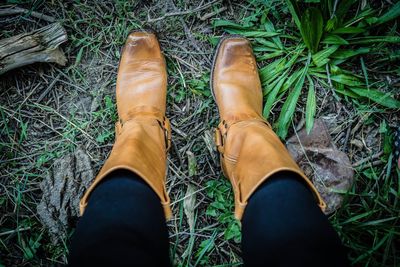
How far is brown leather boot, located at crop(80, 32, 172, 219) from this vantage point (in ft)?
3.72

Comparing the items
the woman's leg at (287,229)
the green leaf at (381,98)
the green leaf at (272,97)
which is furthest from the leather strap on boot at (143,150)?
the green leaf at (381,98)

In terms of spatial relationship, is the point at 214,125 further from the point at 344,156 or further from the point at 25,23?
the point at 25,23

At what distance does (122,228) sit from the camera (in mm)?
915

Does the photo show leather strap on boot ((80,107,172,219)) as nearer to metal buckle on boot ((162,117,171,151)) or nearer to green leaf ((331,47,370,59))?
metal buckle on boot ((162,117,171,151))

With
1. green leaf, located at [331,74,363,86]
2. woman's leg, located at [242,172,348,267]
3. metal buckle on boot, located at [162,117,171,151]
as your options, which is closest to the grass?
green leaf, located at [331,74,363,86]

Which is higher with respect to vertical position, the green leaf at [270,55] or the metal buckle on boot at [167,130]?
the green leaf at [270,55]

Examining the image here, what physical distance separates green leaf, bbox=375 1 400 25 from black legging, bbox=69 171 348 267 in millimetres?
993

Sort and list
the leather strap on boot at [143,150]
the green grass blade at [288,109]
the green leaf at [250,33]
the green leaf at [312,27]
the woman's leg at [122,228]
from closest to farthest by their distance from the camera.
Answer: the woman's leg at [122,228]
the leather strap on boot at [143,150]
the green leaf at [312,27]
the green grass blade at [288,109]
the green leaf at [250,33]

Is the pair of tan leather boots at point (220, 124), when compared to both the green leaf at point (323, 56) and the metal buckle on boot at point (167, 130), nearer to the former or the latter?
the metal buckle on boot at point (167, 130)

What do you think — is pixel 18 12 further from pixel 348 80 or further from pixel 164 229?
pixel 348 80

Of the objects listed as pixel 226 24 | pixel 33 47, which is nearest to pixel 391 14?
pixel 226 24

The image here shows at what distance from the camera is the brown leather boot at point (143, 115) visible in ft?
3.72

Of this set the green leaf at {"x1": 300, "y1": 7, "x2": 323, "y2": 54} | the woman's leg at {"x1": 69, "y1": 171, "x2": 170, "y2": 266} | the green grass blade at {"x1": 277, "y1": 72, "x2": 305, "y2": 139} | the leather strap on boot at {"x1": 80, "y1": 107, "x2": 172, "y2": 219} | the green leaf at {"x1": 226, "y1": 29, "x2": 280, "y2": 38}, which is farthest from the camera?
the green leaf at {"x1": 226, "y1": 29, "x2": 280, "y2": 38}

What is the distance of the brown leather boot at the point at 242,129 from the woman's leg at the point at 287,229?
5 cm
